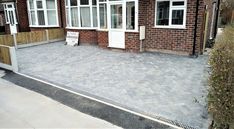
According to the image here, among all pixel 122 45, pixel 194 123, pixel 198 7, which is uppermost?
pixel 198 7

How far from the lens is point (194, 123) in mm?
4129

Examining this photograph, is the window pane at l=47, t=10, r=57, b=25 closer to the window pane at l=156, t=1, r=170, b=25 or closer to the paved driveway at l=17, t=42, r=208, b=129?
the paved driveway at l=17, t=42, r=208, b=129

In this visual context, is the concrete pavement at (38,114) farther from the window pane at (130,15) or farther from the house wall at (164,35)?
the window pane at (130,15)

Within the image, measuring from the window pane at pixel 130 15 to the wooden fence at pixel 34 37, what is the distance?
600 centimetres

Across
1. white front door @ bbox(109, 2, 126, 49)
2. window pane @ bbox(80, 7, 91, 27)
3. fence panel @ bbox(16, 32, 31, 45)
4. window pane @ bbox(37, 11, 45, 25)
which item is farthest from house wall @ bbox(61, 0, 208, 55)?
window pane @ bbox(37, 11, 45, 25)

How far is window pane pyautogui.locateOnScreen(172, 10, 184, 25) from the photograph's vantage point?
30.4ft

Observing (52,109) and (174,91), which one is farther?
(174,91)

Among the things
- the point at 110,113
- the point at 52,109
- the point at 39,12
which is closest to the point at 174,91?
the point at 110,113

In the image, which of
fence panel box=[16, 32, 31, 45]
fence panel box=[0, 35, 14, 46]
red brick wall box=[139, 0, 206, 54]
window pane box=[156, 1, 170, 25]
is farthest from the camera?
fence panel box=[16, 32, 31, 45]

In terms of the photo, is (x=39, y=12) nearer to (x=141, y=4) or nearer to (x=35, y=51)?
(x=35, y=51)

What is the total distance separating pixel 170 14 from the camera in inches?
372

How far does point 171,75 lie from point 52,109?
3.94 metres

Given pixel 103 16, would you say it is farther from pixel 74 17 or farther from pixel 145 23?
pixel 74 17

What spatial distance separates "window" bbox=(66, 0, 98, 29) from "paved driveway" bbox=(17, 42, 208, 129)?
2.35 meters
